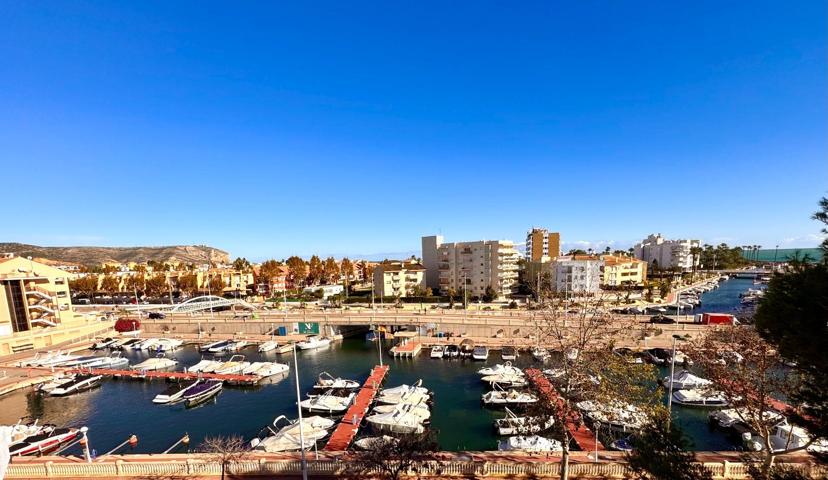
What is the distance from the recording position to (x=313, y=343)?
4844cm

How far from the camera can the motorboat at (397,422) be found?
23.1 meters

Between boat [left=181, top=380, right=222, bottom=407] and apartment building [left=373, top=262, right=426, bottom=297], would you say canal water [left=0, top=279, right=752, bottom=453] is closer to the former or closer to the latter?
boat [left=181, top=380, right=222, bottom=407]

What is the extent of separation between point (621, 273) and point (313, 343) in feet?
235

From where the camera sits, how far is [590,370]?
14586mm

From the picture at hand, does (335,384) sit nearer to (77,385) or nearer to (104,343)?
(77,385)

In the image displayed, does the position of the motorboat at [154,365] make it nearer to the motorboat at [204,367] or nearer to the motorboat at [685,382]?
the motorboat at [204,367]

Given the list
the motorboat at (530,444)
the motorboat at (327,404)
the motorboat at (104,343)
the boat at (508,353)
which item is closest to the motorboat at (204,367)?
the motorboat at (327,404)

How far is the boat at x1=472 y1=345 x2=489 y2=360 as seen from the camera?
41.0 meters

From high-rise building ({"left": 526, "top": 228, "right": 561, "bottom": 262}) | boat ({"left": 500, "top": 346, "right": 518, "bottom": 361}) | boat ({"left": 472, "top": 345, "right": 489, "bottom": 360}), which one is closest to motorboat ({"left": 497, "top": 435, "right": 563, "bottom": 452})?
boat ({"left": 500, "top": 346, "right": 518, "bottom": 361})

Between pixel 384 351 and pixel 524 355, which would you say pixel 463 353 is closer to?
pixel 524 355

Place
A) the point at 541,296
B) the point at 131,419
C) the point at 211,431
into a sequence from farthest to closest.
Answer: the point at 131,419 → the point at 211,431 → the point at 541,296

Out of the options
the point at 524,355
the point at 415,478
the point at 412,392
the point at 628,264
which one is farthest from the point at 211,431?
the point at 628,264

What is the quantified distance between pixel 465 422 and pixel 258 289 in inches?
3322

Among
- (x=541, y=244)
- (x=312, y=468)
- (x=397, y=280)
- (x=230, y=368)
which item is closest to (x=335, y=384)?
(x=230, y=368)
